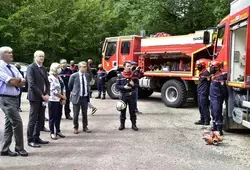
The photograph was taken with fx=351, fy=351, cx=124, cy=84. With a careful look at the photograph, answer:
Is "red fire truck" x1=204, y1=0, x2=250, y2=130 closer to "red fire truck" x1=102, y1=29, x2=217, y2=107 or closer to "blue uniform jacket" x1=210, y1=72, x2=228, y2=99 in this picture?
"blue uniform jacket" x1=210, y1=72, x2=228, y2=99

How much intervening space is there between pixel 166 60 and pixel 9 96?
359 inches

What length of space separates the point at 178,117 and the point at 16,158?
6042 millimetres

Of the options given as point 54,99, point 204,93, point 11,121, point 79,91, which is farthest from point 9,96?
point 204,93

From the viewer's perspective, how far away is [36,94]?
6.72 metres

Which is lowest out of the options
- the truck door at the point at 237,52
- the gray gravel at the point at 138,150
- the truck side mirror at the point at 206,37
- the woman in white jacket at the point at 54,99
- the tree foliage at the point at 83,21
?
the gray gravel at the point at 138,150

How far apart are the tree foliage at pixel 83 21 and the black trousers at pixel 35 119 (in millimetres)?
14916

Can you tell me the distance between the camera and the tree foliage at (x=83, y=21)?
2173cm

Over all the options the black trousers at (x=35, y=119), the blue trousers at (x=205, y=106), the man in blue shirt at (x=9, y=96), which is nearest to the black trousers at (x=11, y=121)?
the man in blue shirt at (x=9, y=96)

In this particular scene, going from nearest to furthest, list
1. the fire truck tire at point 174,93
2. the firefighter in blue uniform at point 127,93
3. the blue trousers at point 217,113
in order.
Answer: the blue trousers at point 217,113, the firefighter in blue uniform at point 127,93, the fire truck tire at point 174,93

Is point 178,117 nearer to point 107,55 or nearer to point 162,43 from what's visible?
point 162,43

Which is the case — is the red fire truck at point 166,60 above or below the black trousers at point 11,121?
above

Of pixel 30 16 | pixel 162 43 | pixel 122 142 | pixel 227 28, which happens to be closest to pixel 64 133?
pixel 122 142

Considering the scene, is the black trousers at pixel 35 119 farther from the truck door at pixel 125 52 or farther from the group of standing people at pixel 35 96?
the truck door at pixel 125 52

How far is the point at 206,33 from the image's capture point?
10.8 m
